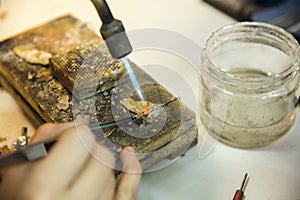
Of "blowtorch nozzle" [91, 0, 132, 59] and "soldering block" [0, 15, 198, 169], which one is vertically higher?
"blowtorch nozzle" [91, 0, 132, 59]

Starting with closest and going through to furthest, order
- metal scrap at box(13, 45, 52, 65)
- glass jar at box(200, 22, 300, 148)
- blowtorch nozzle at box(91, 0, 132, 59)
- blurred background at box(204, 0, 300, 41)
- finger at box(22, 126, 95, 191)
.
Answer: finger at box(22, 126, 95, 191), blowtorch nozzle at box(91, 0, 132, 59), glass jar at box(200, 22, 300, 148), metal scrap at box(13, 45, 52, 65), blurred background at box(204, 0, 300, 41)

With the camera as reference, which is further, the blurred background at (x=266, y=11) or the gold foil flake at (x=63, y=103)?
the blurred background at (x=266, y=11)

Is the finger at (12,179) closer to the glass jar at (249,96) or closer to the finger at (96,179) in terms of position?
the finger at (96,179)

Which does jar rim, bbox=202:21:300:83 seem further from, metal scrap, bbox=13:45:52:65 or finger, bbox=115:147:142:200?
metal scrap, bbox=13:45:52:65

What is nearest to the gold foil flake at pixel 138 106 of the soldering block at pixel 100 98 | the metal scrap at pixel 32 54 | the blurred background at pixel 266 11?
the soldering block at pixel 100 98

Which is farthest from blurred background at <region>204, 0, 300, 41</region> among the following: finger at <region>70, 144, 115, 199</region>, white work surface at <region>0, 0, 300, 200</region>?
finger at <region>70, 144, 115, 199</region>

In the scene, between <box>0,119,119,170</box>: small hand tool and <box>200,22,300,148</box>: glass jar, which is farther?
<box>200,22,300,148</box>: glass jar

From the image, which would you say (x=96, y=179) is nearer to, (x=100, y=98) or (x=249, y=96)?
(x=100, y=98)
